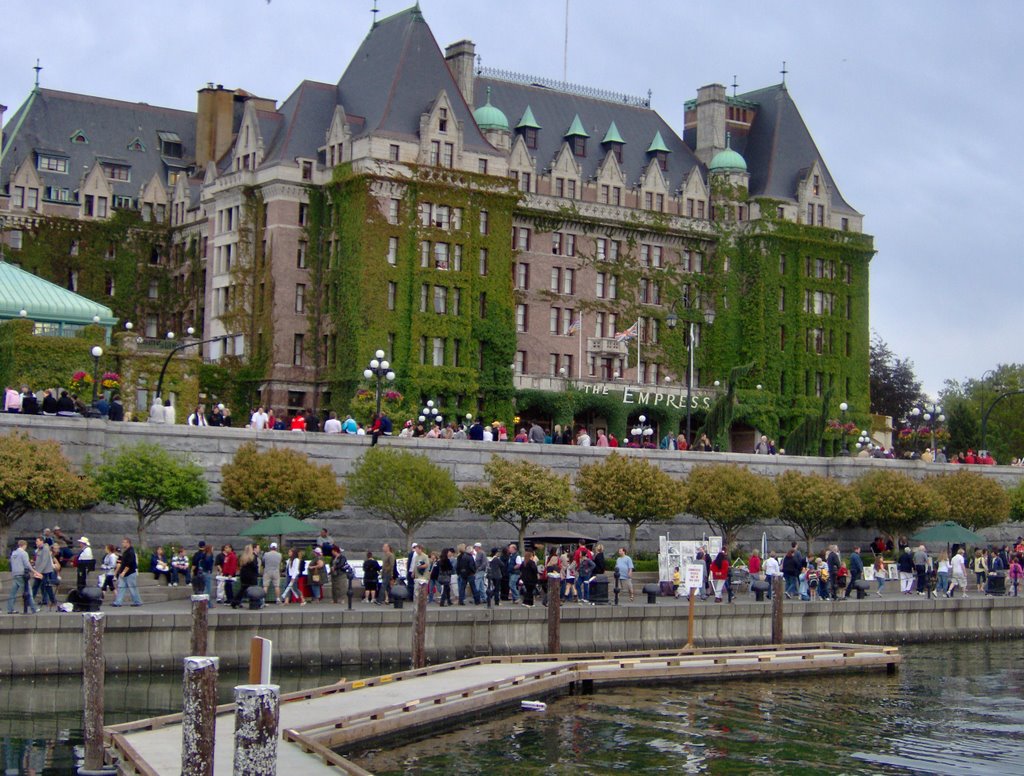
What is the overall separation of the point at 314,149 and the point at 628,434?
78.7 ft

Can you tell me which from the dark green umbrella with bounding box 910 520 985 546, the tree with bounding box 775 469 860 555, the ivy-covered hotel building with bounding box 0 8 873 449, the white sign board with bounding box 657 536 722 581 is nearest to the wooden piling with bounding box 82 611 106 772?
the white sign board with bounding box 657 536 722 581

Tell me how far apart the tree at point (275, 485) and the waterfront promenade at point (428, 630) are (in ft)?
30.6

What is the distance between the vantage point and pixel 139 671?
3972cm

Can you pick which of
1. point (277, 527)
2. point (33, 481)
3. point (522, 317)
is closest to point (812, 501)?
point (277, 527)

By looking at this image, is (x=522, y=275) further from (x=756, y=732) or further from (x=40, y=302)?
(x=756, y=732)

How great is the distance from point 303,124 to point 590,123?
831 inches

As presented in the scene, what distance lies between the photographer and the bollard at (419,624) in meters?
40.4

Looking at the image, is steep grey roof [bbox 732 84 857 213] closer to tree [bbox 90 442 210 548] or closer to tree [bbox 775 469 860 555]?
tree [bbox 775 469 860 555]

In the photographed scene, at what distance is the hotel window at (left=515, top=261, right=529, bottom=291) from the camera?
317 feet

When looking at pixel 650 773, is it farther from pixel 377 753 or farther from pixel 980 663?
pixel 980 663

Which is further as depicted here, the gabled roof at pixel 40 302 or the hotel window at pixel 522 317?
the hotel window at pixel 522 317

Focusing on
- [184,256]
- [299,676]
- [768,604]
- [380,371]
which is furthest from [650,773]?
[184,256]

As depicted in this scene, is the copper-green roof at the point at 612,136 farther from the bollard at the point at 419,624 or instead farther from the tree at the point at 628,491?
the bollard at the point at 419,624

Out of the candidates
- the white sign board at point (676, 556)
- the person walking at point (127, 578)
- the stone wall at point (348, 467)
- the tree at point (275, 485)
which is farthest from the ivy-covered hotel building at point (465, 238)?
the person walking at point (127, 578)
